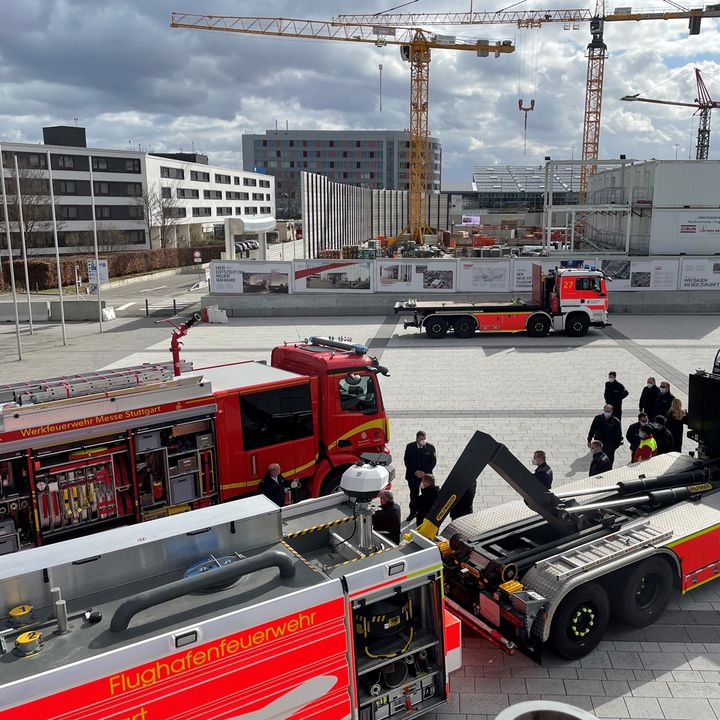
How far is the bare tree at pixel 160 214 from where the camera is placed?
229 feet

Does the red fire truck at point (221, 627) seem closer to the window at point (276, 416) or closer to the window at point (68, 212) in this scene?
the window at point (276, 416)

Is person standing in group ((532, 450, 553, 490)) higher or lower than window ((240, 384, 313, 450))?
lower

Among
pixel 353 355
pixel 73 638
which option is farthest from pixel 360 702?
pixel 353 355

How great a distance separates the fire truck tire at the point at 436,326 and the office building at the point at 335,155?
133 meters

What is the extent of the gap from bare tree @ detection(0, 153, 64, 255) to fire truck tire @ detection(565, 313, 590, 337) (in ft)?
139

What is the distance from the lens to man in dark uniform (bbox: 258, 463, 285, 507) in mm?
9133

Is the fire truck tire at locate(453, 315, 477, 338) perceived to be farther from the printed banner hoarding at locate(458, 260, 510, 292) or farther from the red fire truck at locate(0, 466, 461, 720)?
the red fire truck at locate(0, 466, 461, 720)

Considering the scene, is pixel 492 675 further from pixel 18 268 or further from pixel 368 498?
pixel 18 268

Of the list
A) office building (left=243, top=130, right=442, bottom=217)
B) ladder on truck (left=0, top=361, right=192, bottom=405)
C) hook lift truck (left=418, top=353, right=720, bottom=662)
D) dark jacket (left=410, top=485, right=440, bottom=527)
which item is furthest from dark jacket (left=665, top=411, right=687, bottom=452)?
office building (left=243, top=130, right=442, bottom=217)

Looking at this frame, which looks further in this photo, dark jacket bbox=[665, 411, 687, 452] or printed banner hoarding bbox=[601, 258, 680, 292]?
printed banner hoarding bbox=[601, 258, 680, 292]

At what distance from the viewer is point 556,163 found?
121 feet

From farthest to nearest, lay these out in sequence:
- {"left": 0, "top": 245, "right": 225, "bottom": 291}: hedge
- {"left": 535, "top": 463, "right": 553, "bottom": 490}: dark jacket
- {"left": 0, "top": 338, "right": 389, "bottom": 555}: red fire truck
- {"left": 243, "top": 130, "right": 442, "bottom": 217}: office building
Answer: {"left": 243, "top": 130, "right": 442, "bottom": 217}: office building
{"left": 0, "top": 245, "right": 225, "bottom": 291}: hedge
{"left": 535, "top": 463, "right": 553, "bottom": 490}: dark jacket
{"left": 0, "top": 338, "right": 389, "bottom": 555}: red fire truck

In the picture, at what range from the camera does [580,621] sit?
23.4ft

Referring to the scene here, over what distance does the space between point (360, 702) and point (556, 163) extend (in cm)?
3564
